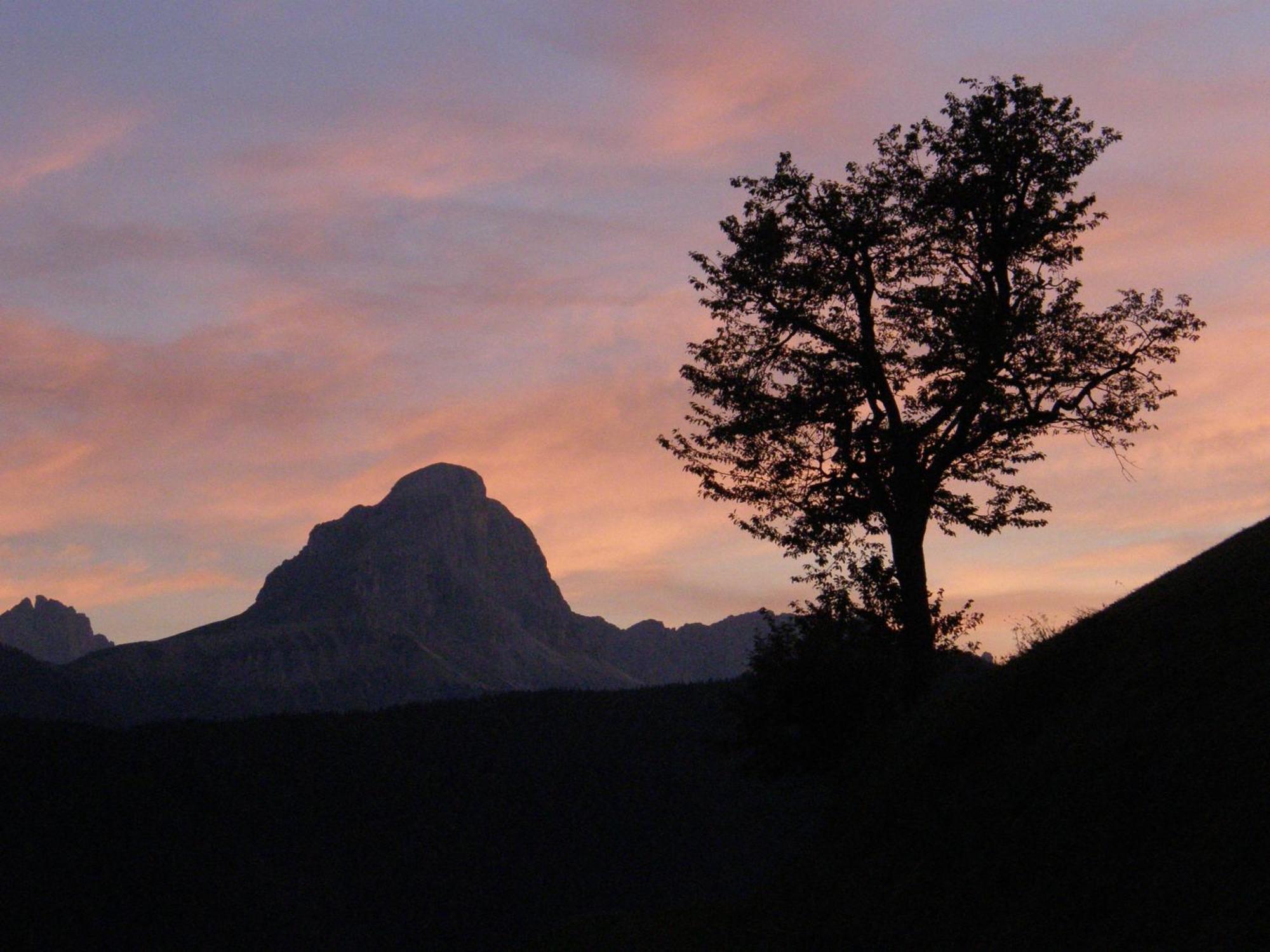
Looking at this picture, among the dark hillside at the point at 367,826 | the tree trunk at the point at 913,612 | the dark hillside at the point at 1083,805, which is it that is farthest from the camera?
the dark hillside at the point at 367,826

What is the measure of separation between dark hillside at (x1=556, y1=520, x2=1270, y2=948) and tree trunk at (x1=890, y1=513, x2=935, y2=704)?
464 cm

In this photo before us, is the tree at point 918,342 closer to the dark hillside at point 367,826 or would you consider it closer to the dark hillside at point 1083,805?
the dark hillside at point 1083,805

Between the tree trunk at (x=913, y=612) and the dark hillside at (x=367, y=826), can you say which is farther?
the dark hillside at (x=367, y=826)

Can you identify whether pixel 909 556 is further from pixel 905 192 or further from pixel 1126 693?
pixel 1126 693

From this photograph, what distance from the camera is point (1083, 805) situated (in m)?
15.1

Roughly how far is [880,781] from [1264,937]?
13380mm

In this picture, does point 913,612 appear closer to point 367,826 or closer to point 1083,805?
point 1083,805

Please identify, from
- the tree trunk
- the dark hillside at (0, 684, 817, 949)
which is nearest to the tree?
the tree trunk

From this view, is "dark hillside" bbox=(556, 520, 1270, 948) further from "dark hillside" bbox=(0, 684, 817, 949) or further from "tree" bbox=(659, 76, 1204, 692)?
"dark hillside" bbox=(0, 684, 817, 949)

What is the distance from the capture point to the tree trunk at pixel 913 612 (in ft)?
98.7

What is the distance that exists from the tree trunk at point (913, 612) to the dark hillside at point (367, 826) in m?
52.7

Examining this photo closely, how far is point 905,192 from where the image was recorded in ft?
105

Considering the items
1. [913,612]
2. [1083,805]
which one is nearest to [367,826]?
[913,612]

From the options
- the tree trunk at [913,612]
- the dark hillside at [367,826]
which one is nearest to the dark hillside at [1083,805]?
the tree trunk at [913,612]
